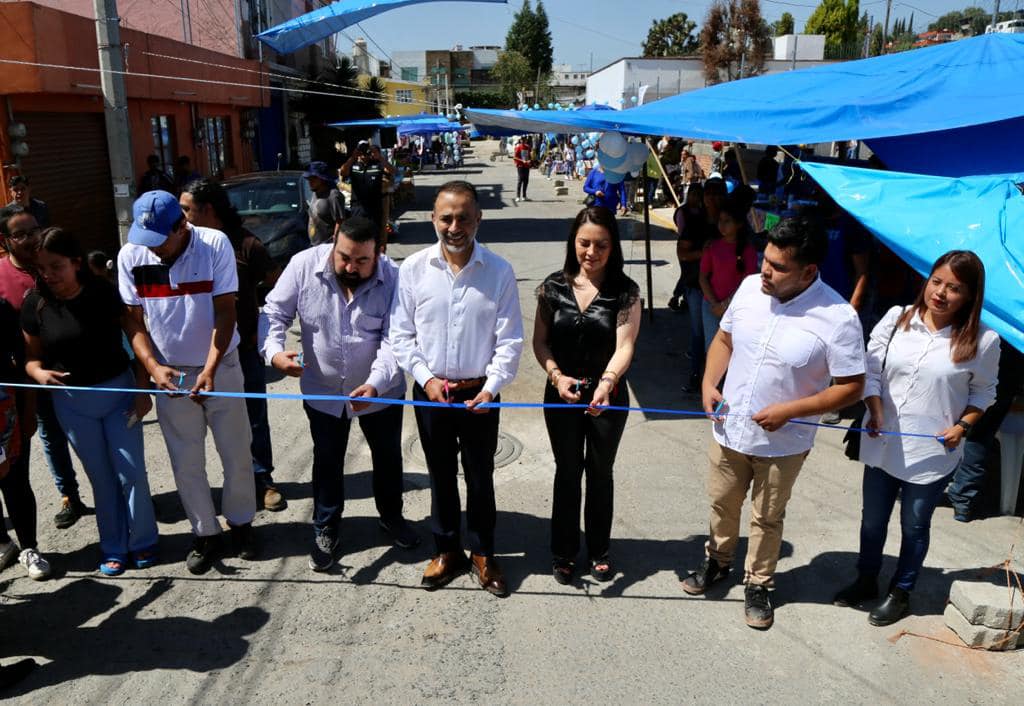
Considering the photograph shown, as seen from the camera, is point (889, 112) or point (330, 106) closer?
point (889, 112)

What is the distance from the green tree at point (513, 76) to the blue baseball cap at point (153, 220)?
61.8 m

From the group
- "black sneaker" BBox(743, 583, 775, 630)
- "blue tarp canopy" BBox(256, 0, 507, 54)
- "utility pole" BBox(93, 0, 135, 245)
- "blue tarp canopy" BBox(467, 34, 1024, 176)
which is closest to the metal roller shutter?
"utility pole" BBox(93, 0, 135, 245)

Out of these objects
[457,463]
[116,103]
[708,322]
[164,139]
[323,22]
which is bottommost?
[457,463]

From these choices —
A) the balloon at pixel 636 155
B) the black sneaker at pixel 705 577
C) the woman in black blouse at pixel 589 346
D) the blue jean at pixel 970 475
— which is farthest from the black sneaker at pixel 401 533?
the balloon at pixel 636 155

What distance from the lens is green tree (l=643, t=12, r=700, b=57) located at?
6500cm

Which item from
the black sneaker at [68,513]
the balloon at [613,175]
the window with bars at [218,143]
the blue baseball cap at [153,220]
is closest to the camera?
the blue baseball cap at [153,220]

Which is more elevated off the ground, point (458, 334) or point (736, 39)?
point (736, 39)

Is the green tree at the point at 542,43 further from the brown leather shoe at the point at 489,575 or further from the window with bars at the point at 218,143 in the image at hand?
the brown leather shoe at the point at 489,575

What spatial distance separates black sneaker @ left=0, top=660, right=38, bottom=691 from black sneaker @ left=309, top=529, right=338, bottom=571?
131 centimetres

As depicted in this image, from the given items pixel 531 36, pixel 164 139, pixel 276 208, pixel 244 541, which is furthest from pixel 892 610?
pixel 531 36

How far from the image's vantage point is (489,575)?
152 inches

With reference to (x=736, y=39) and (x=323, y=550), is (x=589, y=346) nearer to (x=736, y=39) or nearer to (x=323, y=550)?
(x=323, y=550)

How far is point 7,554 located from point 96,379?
3.78ft

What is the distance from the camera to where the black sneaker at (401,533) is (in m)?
4.25
